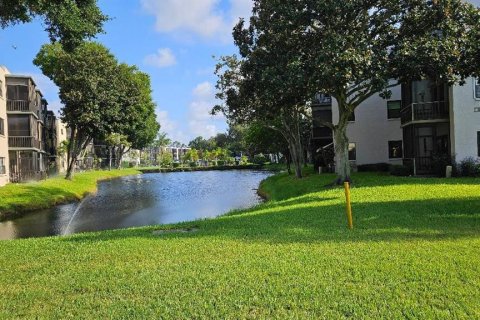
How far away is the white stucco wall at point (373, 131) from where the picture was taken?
3524 cm

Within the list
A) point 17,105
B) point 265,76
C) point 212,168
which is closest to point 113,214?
point 265,76

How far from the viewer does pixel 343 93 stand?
2259cm

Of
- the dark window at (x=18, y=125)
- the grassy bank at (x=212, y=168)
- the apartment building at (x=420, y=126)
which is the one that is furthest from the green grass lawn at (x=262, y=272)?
the grassy bank at (x=212, y=168)

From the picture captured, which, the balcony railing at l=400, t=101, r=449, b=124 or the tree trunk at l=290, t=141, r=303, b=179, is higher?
the balcony railing at l=400, t=101, r=449, b=124

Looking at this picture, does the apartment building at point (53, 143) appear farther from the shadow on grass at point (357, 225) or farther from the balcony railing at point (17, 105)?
the shadow on grass at point (357, 225)

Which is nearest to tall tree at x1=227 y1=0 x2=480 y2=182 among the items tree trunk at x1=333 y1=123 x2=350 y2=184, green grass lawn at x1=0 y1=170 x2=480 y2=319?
tree trunk at x1=333 y1=123 x2=350 y2=184

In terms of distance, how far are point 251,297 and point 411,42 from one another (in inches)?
636

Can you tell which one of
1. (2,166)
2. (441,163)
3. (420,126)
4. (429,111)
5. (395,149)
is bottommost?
(441,163)

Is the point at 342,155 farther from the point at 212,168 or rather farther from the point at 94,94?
the point at 212,168

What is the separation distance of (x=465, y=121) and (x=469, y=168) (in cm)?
327

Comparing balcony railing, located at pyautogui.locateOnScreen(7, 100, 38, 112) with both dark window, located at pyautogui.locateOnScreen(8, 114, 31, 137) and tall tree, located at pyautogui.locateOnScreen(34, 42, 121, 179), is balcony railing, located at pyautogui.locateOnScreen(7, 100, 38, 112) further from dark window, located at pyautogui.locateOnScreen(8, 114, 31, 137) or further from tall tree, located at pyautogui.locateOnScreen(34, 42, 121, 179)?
tall tree, located at pyautogui.locateOnScreen(34, 42, 121, 179)

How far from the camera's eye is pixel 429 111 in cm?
2681

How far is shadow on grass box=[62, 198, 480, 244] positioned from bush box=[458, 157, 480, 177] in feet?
32.1

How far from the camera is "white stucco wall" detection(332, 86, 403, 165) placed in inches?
1388
